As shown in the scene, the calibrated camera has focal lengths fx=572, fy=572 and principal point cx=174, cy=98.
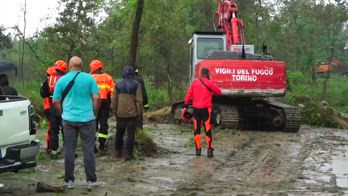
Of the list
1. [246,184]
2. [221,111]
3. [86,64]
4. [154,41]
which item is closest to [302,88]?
[154,41]

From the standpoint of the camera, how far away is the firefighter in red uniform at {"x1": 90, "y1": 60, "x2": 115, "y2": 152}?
37.0 ft

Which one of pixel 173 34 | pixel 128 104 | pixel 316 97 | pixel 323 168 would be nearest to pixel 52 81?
pixel 128 104

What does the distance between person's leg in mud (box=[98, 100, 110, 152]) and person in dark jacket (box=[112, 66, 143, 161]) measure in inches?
23.5

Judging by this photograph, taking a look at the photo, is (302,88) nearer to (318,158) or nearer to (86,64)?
(86,64)

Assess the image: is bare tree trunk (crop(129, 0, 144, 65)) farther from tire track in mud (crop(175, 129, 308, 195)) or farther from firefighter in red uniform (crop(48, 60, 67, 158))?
tire track in mud (crop(175, 129, 308, 195))

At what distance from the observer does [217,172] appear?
32.7ft

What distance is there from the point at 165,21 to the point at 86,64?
8.35m

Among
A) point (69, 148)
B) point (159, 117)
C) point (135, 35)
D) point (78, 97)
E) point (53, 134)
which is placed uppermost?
point (135, 35)

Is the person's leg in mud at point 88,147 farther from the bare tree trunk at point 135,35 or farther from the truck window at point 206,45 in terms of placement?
the truck window at point 206,45

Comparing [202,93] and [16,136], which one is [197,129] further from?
[16,136]

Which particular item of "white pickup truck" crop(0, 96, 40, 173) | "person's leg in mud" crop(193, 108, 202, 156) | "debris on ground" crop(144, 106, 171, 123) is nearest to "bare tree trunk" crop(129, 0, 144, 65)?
"person's leg in mud" crop(193, 108, 202, 156)

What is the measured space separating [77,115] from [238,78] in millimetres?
10405

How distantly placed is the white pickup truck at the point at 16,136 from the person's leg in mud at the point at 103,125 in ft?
12.0

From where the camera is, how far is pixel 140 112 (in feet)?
35.9
